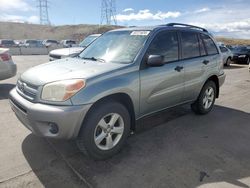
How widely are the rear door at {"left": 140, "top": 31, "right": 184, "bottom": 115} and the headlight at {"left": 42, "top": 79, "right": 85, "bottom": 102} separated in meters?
1.07

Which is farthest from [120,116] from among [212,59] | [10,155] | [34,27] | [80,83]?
[34,27]

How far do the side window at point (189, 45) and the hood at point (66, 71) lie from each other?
1633 millimetres

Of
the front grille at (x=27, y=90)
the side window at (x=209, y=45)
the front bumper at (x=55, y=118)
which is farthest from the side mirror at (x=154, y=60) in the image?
the side window at (x=209, y=45)

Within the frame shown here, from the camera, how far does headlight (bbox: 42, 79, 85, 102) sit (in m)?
3.05

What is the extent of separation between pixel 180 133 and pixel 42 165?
2.42 meters

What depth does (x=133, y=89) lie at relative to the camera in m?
3.63

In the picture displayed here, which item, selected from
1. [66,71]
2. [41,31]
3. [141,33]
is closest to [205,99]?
[141,33]

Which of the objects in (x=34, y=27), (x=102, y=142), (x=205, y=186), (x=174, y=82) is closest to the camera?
(x=205, y=186)

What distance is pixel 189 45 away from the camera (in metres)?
4.85

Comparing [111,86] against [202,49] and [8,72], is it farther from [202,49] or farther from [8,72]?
[8,72]

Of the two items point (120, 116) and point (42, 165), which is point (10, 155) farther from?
point (120, 116)

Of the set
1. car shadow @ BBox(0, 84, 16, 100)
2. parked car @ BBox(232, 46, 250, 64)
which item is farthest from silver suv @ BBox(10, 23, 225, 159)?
parked car @ BBox(232, 46, 250, 64)

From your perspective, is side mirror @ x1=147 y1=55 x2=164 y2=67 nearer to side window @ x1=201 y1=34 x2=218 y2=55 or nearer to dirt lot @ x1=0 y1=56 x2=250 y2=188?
dirt lot @ x1=0 y1=56 x2=250 y2=188

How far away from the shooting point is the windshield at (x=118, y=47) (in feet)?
12.8
